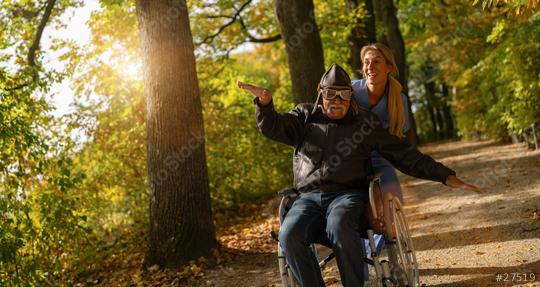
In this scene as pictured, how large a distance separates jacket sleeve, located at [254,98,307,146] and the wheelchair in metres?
0.37

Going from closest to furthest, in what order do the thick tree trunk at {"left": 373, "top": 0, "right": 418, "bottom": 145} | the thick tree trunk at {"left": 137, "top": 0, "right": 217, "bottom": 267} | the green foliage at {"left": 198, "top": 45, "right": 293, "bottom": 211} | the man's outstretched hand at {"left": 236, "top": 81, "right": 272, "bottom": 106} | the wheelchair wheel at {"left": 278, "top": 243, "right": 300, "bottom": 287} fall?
the wheelchair wheel at {"left": 278, "top": 243, "right": 300, "bottom": 287} → the man's outstretched hand at {"left": 236, "top": 81, "right": 272, "bottom": 106} → the thick tree trunk at {"left": 137, "top": 0, "right": 217, "bottom": 267} → the green foliage at {"left": 198, "top": 45, "right": 293, "bottom": 211} → the thick tree trunk at {"left": 373, "top": 0, "right": 418, "bottom": 145}

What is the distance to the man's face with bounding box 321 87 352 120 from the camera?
3.85 metres

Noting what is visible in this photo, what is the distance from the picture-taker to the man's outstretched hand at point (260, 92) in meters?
3.67

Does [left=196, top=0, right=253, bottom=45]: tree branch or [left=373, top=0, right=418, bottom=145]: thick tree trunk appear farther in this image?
[left=373, top=0, right=418, bottom=145]: thick tree trunk

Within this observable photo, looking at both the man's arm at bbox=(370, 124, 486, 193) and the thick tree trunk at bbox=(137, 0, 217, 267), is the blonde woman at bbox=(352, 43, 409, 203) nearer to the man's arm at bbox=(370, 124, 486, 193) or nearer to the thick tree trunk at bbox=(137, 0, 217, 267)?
the man's arm at bbox=(370, 124, 486, 193)

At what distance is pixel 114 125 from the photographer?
372 inches

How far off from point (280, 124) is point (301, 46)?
163 inches

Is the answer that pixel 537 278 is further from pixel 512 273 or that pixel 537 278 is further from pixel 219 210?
pixel 219 210

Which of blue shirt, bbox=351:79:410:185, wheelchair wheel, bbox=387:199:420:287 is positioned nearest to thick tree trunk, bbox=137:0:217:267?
blue shirt, bbox=351:79:410:185

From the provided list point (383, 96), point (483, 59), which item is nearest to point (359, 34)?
point (483, 59)

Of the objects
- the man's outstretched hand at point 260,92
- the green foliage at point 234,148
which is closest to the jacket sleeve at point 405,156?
the man's outstretched hand at point 260,92

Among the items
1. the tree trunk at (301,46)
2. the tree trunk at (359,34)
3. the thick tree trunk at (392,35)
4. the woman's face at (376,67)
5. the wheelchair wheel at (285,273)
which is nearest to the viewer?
the wheelchair wheel at (285,273)

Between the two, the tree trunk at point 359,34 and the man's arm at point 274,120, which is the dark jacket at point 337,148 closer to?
the man's arm at point 274,120

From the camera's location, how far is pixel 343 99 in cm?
385
